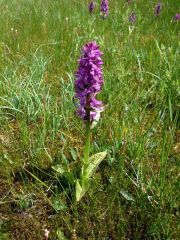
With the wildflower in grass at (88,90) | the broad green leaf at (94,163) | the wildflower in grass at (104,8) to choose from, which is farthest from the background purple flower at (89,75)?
the wildflower in grass at (104,8)

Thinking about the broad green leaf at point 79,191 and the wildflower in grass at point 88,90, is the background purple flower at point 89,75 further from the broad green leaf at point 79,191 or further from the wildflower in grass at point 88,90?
the broad green leaf at point 79,191

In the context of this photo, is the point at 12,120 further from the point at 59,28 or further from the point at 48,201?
the point at 59,28

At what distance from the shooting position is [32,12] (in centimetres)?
632

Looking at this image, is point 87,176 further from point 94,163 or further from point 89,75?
point 89,75

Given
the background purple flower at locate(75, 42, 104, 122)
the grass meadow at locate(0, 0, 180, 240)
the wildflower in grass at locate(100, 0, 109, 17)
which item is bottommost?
the grass meadow at locate(0, 0, 180, 240)

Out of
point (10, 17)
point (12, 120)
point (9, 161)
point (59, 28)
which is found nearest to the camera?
point (9, 161)

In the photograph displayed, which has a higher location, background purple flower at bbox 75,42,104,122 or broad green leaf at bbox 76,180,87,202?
background purple flower at bbox 75,42,104,122

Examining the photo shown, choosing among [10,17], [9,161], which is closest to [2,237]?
[9,161]

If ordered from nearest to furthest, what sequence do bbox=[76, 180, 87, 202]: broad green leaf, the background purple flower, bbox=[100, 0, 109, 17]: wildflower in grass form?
the background purple flower, bbox=[76, 180, 87, 202]: broad green leaf, bbox=[100, 0, 109, 17]: wildflower in grass

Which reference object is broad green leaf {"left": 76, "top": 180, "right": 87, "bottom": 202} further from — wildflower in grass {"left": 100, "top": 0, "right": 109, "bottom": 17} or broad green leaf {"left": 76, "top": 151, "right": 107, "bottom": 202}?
wildflower in grass {"left": 100, "top": 0, "right": 109, "bottom": 17}

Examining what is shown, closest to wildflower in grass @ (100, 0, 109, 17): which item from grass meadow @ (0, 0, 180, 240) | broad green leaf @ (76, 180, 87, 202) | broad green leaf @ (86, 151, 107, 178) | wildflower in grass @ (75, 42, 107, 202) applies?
grass meadow @ (0, 0, 180, 240)

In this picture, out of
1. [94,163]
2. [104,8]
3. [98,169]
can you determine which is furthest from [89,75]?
[104,8]

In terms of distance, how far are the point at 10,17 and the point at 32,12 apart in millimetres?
406

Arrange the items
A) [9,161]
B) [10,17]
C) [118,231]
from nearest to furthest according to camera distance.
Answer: [118,231], [9,161], [10,17]
